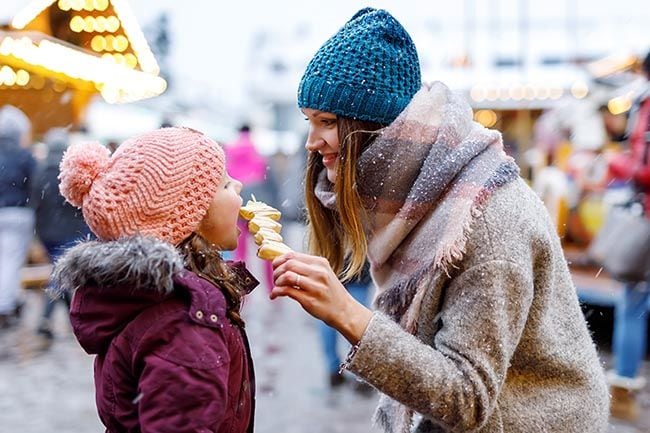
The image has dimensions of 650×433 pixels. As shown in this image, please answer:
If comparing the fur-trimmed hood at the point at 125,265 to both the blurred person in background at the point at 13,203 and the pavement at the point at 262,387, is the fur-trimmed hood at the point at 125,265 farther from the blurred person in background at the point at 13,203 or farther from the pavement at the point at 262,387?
the blurred person in background at the point at 13,203

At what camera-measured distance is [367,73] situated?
172 centimetres

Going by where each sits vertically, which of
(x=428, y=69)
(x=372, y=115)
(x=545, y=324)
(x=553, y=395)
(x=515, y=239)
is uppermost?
(x=372, y=115)

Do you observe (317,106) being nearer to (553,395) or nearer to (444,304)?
(444,304)

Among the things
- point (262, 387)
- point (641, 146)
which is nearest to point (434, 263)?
point (641, 146)

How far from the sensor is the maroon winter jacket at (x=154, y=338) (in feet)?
4.87

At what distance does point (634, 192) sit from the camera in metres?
4.32

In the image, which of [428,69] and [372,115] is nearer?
[372,115]

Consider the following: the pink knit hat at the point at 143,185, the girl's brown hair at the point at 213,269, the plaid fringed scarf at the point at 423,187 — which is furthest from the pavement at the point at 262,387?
the pink knit hat at the point at 143,185

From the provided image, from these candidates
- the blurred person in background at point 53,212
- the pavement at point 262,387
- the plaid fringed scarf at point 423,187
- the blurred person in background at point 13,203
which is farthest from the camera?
the blurred person in background at point 13,203

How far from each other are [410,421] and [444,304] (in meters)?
0.31

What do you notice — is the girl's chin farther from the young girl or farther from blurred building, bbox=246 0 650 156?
blurred building, bbox=246 0 650 156

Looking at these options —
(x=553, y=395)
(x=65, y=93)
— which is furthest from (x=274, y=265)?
(x=65, y=93)

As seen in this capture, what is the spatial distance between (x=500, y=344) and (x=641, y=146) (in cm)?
302

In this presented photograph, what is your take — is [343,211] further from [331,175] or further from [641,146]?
[641,146]
